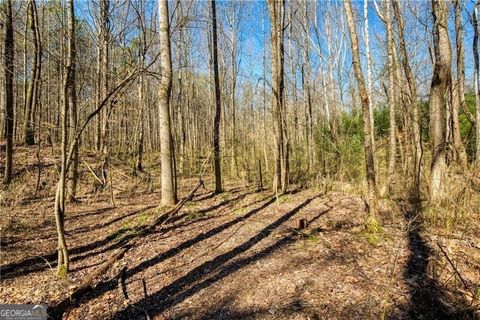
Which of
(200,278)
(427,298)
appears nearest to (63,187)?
(200,278)

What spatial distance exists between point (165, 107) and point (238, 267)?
12.3 ft

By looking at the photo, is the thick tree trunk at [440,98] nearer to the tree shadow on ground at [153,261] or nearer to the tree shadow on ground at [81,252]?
the tree shadow on ground at [153,261]

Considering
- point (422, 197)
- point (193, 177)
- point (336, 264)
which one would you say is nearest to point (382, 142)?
point (422, 197)

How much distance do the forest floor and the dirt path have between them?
1 centimetres

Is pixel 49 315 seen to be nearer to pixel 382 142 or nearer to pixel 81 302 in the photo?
pixel 81 302

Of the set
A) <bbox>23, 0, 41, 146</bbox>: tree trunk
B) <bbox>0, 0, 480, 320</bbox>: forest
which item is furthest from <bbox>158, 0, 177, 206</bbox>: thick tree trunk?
<bbox>23, 0, 41, 146</bbox>: tree trunk

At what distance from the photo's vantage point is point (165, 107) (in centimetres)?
629

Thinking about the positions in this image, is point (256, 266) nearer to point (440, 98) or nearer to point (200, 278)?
point (200, 278)

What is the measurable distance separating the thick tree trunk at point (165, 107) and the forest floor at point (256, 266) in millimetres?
601

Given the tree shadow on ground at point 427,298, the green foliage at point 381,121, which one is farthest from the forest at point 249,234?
the green foliage at point 381,121

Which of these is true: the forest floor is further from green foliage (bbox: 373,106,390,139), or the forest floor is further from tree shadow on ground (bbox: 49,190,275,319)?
green foliage (bbox: 373,106,390,139)

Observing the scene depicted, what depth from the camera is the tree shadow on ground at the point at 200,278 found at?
123 inches

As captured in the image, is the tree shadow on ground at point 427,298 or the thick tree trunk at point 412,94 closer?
the tree shadow on ground at point 427,298

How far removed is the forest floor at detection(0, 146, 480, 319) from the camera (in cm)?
291
